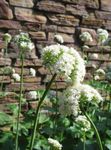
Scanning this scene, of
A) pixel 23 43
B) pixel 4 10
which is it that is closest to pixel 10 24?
pixel 4 10

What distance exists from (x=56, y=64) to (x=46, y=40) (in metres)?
2.28

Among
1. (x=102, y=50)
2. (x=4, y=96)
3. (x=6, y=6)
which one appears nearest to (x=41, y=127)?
(x=4, y=96)

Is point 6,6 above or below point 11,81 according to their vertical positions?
above

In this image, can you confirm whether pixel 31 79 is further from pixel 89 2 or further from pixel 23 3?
pixel 89 2

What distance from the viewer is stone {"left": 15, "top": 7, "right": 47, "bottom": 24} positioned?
3.62 m

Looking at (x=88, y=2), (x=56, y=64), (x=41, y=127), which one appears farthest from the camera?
(x=88, y=2)

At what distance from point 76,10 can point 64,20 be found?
0.50 ft

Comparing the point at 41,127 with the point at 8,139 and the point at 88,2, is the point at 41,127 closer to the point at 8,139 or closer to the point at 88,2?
the point at 8,139

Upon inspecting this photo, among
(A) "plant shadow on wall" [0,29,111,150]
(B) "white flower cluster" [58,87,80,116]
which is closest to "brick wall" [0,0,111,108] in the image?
(A) "plant shadow on wall" [0,29,111,150]

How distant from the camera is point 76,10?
398 cm

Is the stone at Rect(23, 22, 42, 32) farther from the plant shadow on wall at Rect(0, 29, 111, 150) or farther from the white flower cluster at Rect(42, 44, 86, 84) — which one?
the white flower cluster at Rect(42, 44, 86, 84)

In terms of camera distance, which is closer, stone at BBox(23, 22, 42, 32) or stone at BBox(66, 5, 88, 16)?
stone at BBox(23, 22, 42, 32)

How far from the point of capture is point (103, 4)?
4188 millimetres

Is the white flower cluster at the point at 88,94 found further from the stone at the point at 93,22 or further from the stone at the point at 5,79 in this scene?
the stone at the point at 93,22
